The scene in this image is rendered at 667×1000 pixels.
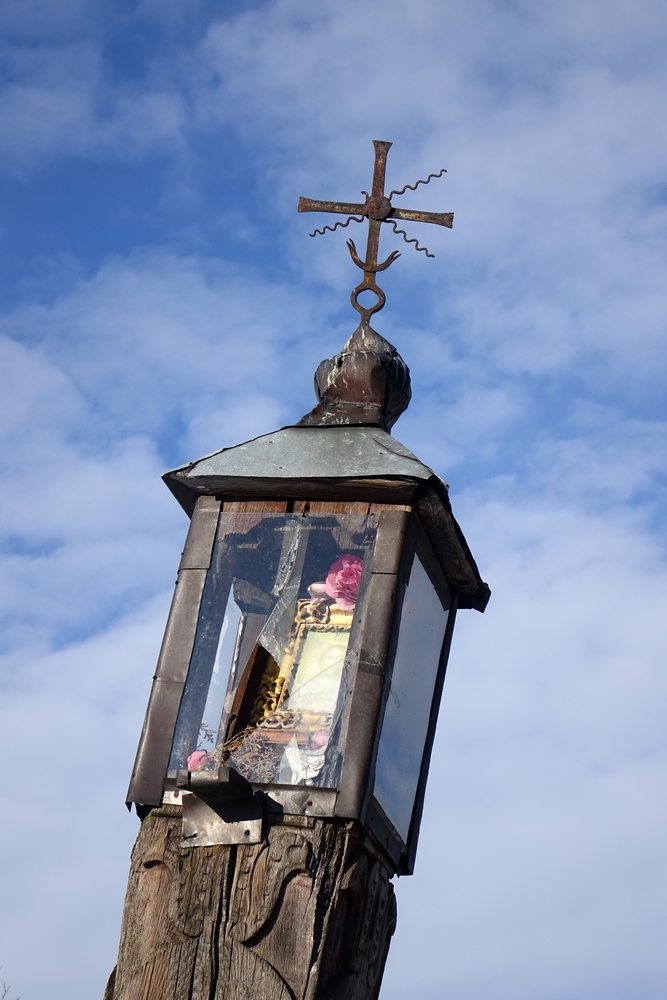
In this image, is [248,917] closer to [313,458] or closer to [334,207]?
[313,458]

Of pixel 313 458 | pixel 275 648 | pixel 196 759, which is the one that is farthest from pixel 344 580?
pixel 196 759

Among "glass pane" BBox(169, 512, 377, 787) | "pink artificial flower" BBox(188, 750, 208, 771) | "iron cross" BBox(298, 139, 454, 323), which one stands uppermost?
"iron cross" BBox(298, 139, 454, 323)

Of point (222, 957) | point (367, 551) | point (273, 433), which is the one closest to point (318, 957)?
point (222, 957)

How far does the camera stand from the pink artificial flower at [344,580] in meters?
4.59

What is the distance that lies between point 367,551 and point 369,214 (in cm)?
147

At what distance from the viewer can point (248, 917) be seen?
407cm

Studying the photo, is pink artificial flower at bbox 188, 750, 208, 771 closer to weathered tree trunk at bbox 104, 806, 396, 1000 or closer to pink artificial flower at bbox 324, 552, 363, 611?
weathered tree trunk at bbox 104, 806, 396, 1000

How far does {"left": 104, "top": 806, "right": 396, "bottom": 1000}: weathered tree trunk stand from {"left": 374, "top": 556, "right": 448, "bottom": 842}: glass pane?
0.32 m

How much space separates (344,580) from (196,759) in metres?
0.71

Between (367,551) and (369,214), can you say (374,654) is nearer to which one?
(367,551)

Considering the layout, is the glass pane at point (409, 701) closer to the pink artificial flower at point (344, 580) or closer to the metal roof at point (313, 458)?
the pink artificial flower at point (344, 580)

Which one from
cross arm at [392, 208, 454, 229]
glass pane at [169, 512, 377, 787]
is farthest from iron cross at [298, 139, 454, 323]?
glass pane at [169, 512, 377, 787]

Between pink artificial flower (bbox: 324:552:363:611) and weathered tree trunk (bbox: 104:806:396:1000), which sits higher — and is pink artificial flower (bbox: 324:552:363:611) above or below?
above

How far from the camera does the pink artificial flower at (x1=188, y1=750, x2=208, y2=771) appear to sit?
4.35m
